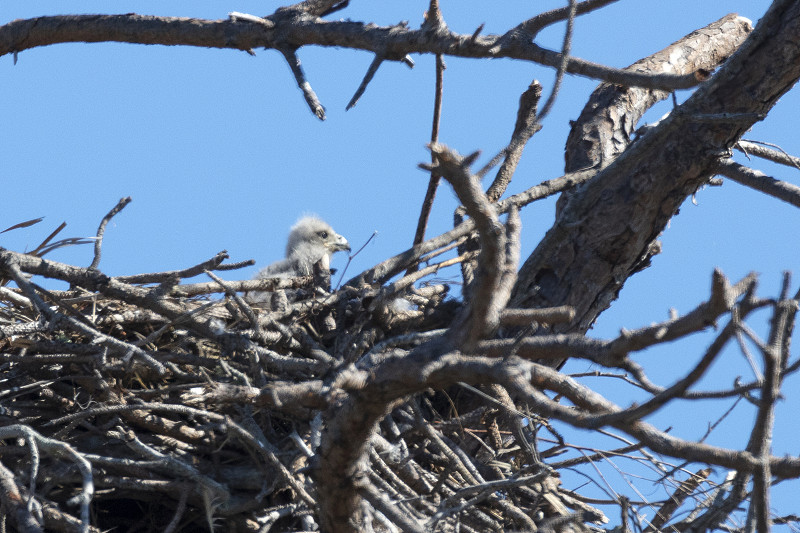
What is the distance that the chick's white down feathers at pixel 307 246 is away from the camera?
636cm

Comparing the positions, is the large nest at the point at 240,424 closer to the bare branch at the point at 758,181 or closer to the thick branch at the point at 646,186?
the thick branch at the point at 646,186

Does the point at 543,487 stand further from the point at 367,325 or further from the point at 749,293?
the point at 749,293

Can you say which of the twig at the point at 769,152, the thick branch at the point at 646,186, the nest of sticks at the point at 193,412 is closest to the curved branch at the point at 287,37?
the thick branch at the point at 646,186

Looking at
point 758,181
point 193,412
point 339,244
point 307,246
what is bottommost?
point 193,412

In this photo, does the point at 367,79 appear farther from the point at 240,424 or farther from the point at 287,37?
the point at 240,424

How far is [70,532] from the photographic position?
3551mm

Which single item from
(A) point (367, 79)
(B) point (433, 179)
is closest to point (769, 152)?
(B) point (433, 179)

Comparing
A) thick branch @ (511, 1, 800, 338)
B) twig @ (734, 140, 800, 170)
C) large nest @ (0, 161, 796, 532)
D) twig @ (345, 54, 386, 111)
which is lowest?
large nest @ (0, 161, 796, 532)

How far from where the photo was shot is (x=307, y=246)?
685 cm

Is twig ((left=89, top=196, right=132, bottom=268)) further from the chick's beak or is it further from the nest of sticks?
the chick's beak

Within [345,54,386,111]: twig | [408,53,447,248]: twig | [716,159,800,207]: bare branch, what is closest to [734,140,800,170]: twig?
[716,159,800,207]: bare branch

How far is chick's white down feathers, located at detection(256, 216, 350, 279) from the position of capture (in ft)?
20.9

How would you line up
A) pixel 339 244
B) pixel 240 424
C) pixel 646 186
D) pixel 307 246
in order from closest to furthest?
pixel 240 424 → pixel 646 186 → pixel 307 246 → pixel 339 244

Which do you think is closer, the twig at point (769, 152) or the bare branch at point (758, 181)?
the bare branch at point (758, 181)
